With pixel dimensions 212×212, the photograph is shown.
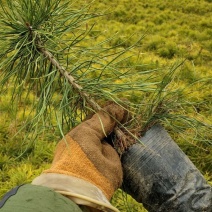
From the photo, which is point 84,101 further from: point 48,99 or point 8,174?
point 8,174

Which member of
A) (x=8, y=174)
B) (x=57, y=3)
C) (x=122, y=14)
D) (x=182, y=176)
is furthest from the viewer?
(x=122, y=14)

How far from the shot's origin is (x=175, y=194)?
1248 mm

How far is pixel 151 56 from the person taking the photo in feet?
17.2

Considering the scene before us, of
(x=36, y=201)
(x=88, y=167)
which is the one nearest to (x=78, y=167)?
(x=88, y=167)

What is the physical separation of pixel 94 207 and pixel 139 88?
1.79 ft

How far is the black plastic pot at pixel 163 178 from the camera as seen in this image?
125cm

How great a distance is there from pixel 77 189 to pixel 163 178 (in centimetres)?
34

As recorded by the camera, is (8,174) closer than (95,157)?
No

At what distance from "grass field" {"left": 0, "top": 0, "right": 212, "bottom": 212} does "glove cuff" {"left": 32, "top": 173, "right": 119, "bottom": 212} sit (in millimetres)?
421

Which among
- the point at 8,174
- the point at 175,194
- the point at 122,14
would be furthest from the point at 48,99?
the point at 122,14

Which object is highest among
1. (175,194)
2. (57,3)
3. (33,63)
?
(57,3)

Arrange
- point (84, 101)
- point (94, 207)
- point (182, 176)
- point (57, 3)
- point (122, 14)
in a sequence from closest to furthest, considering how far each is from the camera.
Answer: point (94, 207) < point (182, 176) < point (84, 101) < point (57, 3) < point (122, 14)

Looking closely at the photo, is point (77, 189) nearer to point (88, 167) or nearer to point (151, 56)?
point (88, 167)

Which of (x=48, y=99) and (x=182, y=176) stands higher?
(x=48, y=99)
